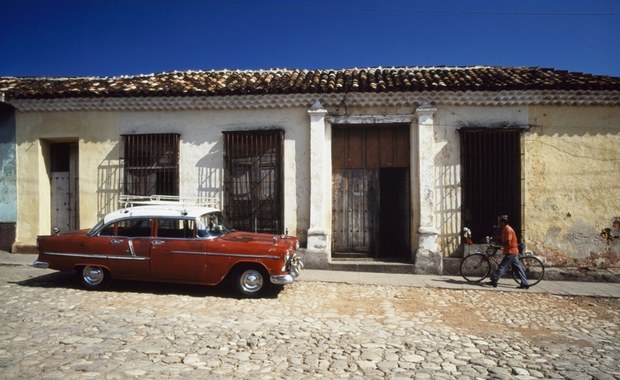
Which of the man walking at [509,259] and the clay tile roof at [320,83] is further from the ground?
the clay tile roof at [320,83]

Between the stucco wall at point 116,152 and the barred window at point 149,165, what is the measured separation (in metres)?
0.24

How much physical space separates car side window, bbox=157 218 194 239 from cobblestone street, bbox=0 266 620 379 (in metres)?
1.06

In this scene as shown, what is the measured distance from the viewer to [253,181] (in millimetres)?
8961

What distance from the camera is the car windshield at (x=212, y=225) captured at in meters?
6.17

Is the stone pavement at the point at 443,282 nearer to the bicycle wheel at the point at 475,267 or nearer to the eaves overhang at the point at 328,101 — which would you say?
the bicycle wheel at the point at 475,267

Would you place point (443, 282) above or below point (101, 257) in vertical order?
below

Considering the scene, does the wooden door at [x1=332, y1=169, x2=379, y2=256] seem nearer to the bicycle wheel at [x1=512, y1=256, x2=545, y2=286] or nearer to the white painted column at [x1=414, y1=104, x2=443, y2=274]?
the white painted column at [x1=414, y1=104, x2=443, y2=274]

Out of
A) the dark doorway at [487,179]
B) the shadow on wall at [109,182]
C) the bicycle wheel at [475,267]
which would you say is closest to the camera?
the bicycle wheel at [475,267]

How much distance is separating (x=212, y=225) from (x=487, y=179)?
21.3ft

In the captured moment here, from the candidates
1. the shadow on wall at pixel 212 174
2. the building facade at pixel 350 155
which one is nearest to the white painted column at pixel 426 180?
the building facade at pixel 350 155

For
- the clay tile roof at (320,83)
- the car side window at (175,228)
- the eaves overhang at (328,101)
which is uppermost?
the clay tile roof at (320,83)

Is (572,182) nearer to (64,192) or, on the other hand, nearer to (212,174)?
(212,174)

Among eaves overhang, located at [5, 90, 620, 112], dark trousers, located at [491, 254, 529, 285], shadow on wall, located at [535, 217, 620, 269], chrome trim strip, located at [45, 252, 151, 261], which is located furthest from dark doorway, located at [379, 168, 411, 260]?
chrome trim strip, located at [45, 252, 151, 261]

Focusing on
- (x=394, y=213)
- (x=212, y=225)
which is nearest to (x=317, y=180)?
(x=394, y=213)
